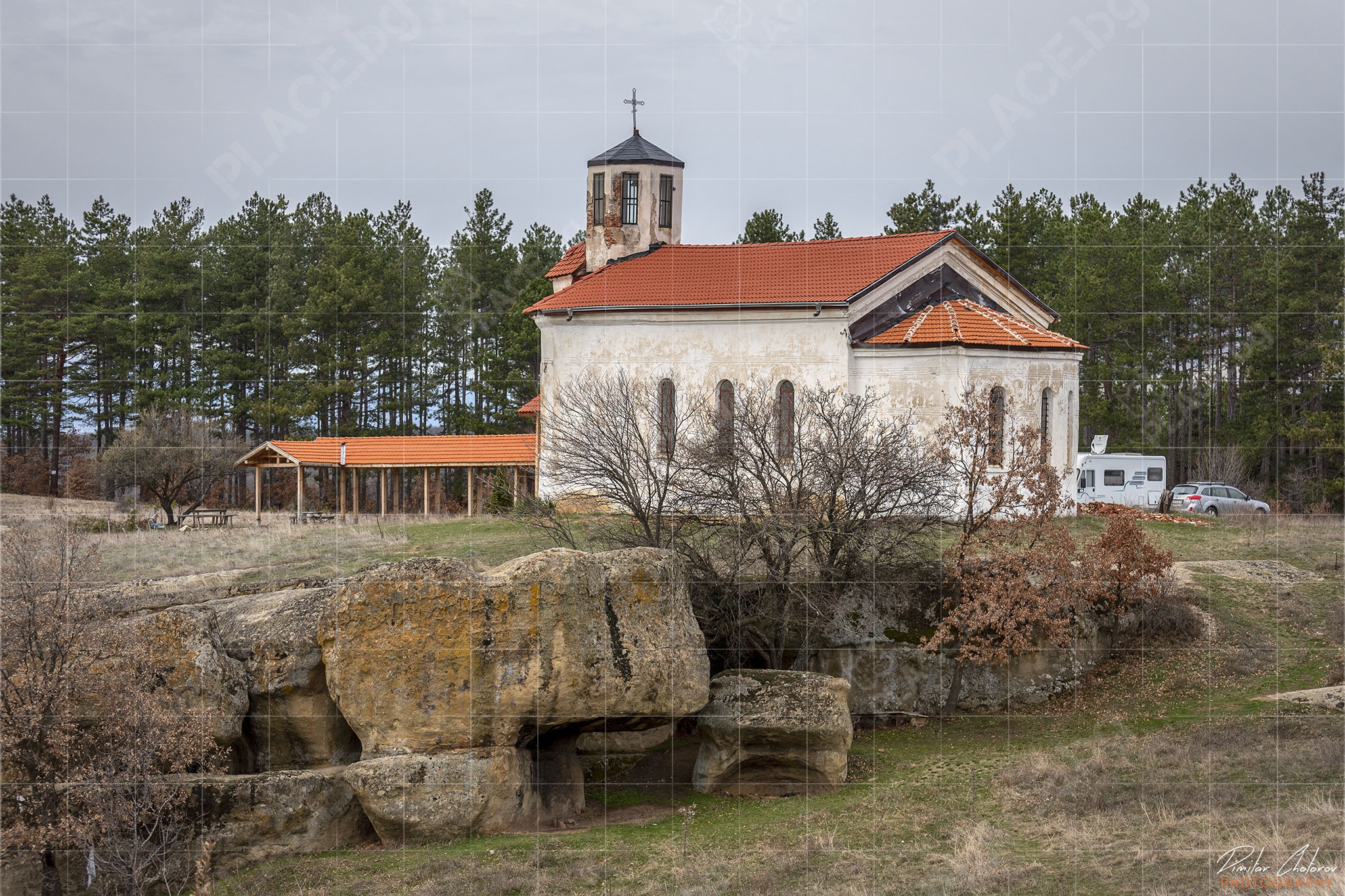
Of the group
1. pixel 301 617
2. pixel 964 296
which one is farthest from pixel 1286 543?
pixel 301 617

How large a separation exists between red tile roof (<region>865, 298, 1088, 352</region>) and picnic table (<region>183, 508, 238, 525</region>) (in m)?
22.5

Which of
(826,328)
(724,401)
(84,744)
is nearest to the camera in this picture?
(84,744)

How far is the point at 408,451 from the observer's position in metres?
46.6

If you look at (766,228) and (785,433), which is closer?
(785,433)

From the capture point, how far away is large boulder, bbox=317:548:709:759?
725 inches

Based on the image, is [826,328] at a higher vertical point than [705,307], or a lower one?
lower

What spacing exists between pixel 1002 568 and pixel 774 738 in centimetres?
613

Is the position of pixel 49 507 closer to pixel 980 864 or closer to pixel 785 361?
pixel 785 361

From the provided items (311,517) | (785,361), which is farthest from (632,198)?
(311,517)

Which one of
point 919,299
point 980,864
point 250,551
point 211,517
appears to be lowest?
point 980,864

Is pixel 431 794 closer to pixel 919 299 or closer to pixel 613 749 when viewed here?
pixel 613 749

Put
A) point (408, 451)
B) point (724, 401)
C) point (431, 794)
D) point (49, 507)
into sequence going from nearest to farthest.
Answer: point (431, 794), point (724, 401), point (49, 507), point (408, 451)

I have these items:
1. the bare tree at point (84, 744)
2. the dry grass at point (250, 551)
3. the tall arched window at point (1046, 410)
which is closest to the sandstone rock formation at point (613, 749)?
the bare tree at point (84, 744)
